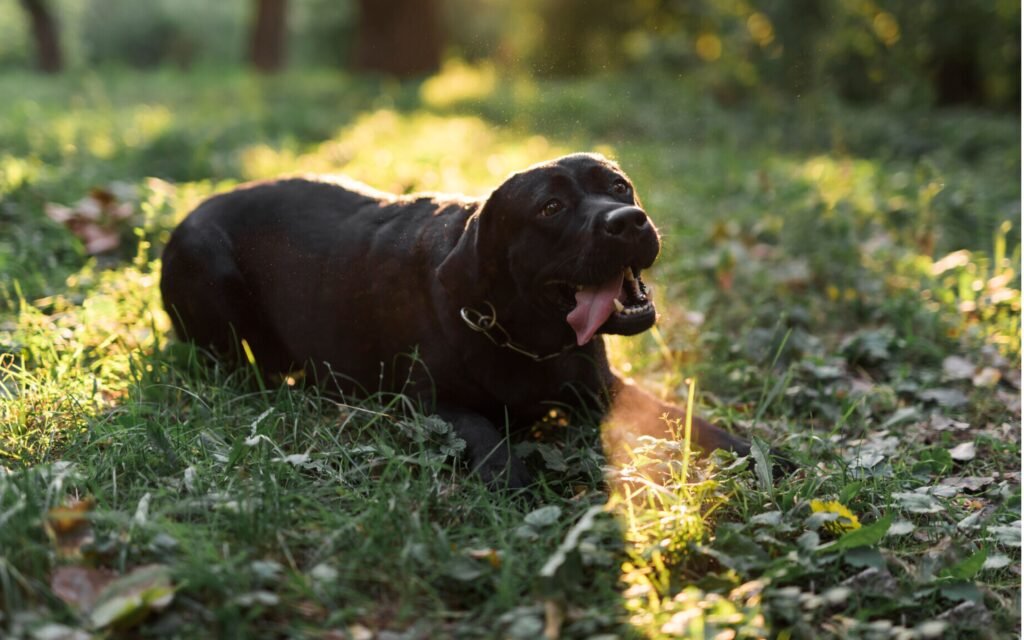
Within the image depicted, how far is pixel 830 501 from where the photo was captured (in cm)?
287

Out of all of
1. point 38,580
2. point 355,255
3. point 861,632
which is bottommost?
point 861,632

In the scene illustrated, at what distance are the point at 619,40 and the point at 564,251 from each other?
57.1ft

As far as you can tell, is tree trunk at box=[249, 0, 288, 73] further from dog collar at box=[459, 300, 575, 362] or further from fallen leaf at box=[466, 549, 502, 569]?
fallen leaf at box=[466, 549, 502, 569]

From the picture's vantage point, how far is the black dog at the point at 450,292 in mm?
3039

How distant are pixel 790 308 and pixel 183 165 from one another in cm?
470

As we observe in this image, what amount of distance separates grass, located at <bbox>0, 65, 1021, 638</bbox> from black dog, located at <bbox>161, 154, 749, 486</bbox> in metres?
0.14

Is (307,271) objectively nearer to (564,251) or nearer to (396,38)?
(564,251)

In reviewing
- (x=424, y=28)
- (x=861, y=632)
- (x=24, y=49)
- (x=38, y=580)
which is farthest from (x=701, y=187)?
(x=24, y=49)

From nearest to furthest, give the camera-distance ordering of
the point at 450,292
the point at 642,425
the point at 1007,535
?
the point at 1007,535 → the point at 450,292 → the point at 642,425

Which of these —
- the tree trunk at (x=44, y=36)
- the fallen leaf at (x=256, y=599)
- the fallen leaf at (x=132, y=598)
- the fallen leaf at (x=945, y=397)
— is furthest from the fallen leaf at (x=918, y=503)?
the tree trunk at (x=44, y=36)

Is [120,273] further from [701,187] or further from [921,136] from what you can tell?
[921,136]

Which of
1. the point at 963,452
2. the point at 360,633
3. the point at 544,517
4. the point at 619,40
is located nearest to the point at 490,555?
the point at 544,517

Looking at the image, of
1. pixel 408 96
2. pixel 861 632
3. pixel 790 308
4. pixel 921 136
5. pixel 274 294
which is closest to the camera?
pixel 861 632

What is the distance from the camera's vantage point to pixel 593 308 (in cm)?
302
